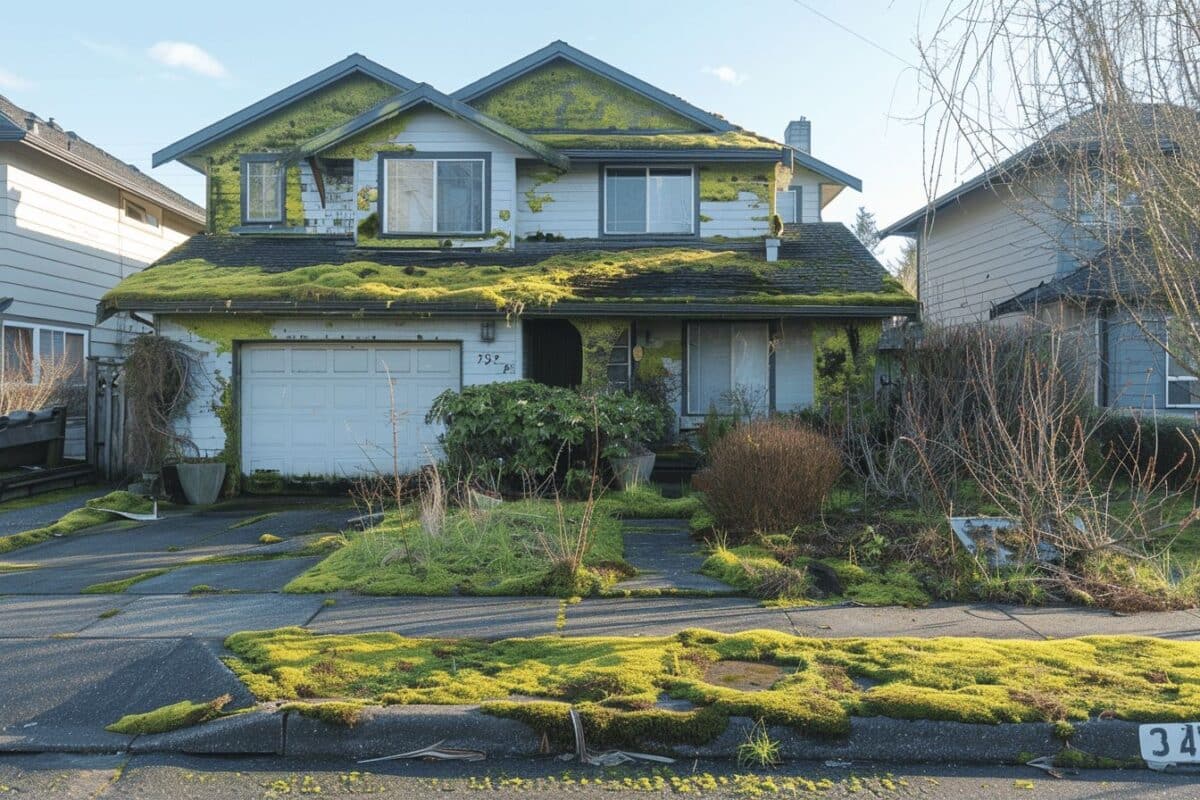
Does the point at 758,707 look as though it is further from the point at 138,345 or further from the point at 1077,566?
the point at 138,345

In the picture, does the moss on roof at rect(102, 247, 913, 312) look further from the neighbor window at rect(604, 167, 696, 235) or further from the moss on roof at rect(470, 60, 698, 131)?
the moss on roof at rect(470, 60, 698, 131)

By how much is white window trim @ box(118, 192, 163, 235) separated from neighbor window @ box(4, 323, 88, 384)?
2894mm

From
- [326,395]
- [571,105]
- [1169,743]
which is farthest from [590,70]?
[1169,743]

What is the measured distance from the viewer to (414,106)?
15180 millimetres

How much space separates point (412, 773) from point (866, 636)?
317 cm

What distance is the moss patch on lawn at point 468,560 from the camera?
749 centimetres

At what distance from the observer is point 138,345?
44.5 feet

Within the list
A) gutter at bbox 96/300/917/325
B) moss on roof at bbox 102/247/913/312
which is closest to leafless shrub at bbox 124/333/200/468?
gutter at bbox 96/300/917/325

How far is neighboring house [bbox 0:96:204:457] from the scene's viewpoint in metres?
15.3

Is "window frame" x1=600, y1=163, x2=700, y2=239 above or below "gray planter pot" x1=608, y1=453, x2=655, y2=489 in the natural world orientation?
above

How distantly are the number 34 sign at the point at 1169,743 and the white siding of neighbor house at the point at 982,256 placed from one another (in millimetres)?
14277

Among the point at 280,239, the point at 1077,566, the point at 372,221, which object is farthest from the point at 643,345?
the point at 1077,566

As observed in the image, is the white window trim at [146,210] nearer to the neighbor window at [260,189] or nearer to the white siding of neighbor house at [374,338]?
the neighbor window at [260,189]

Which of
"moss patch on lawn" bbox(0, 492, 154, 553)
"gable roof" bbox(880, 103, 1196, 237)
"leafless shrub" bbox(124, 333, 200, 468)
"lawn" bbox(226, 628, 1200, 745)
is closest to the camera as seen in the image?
"lawn" bbox(226, 628, 1200, 745)
